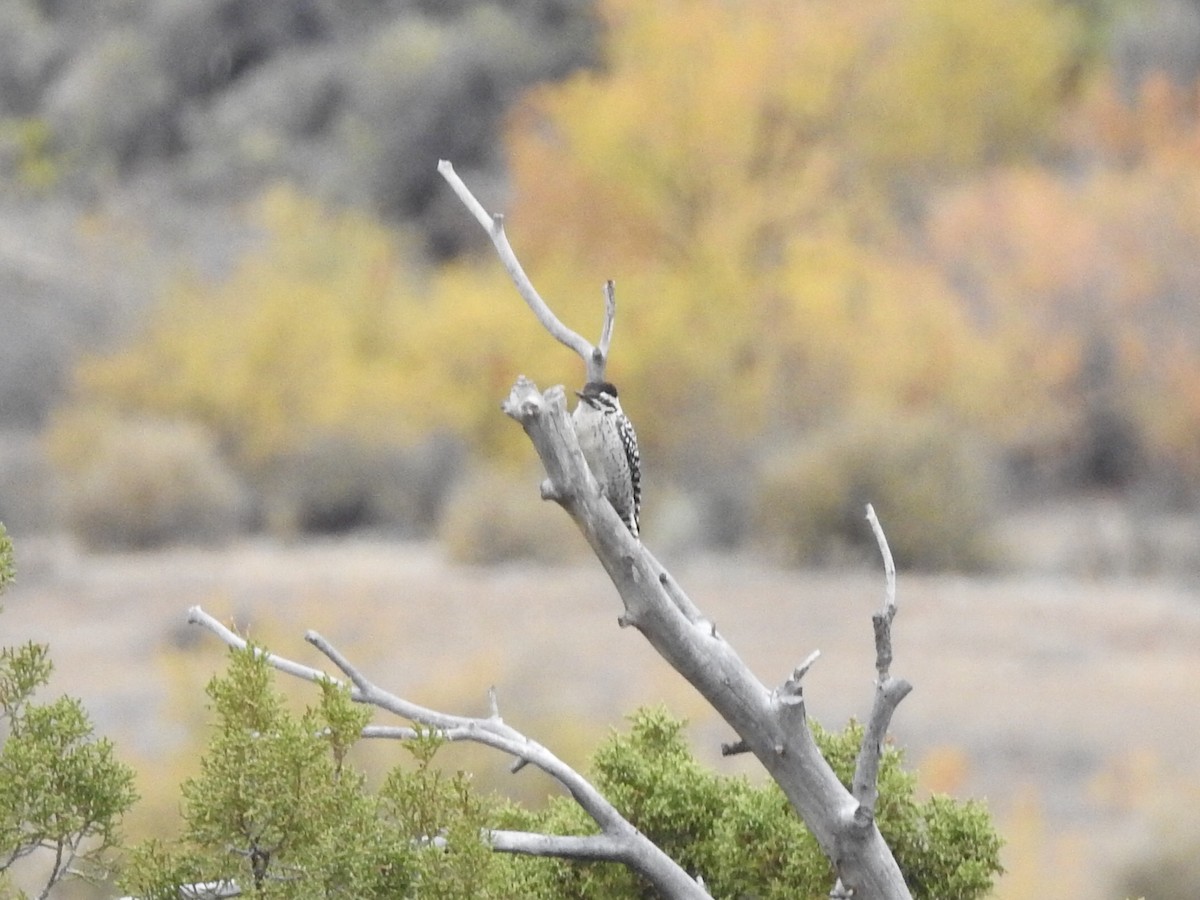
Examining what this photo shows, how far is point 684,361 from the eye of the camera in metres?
23.8

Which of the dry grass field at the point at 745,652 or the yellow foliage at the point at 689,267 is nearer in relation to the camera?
the dry grass field at the point at 745,652

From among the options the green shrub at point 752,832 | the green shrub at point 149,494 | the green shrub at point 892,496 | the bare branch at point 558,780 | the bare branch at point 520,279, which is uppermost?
the green shrub at point 892,496

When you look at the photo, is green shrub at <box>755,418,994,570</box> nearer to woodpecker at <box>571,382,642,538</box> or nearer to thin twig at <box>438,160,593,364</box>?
woodpecker at <box>571,382,642,538</box>

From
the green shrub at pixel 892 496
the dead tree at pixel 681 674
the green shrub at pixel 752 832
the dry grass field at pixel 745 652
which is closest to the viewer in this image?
the dead tree at pixel 681 674

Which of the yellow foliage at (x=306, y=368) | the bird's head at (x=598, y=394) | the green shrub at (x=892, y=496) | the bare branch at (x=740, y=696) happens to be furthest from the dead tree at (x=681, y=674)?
the yellow foliage at (x=306, y=368)

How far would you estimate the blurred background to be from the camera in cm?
1636

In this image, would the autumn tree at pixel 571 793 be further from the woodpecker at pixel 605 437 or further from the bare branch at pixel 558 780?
the woodpecker at pixel 605 437

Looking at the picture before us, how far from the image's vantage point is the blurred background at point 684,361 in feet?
53.7

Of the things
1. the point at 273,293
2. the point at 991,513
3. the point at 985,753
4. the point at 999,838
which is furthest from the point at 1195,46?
the point at 999,838

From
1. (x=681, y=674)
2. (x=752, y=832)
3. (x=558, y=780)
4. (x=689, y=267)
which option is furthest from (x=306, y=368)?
(x=681, y=674)

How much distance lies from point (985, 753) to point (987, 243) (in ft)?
39.0

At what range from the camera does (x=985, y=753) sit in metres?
13.2

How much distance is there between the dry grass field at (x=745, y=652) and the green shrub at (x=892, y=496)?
370mm

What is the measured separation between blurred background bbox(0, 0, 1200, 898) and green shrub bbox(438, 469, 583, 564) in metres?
0.05
